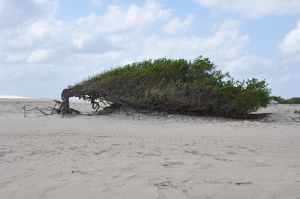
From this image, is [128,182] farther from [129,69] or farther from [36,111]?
[36,111]

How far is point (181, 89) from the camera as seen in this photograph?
14.1 metres

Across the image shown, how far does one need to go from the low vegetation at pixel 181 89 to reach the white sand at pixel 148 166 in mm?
5768

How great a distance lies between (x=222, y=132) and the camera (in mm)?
9070

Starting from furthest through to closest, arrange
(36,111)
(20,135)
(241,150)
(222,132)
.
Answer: (36,111) < (222,132) < (20,135) < (241,150)

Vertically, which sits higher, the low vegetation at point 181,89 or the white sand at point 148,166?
the low vegetation at point 181,89

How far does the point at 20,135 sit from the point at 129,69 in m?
7.66

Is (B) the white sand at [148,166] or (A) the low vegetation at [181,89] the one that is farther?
(A) the low vegetation at [181,89]

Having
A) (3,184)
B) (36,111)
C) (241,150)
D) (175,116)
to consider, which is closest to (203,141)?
(241,150)

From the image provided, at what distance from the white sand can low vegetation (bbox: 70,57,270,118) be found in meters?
5.77

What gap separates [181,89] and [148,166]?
9.26 metres

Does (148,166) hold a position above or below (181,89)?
below

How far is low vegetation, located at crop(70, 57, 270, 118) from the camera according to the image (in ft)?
46.0

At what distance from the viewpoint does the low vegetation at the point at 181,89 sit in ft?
46.0

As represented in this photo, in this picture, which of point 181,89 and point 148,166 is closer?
point 148,166
